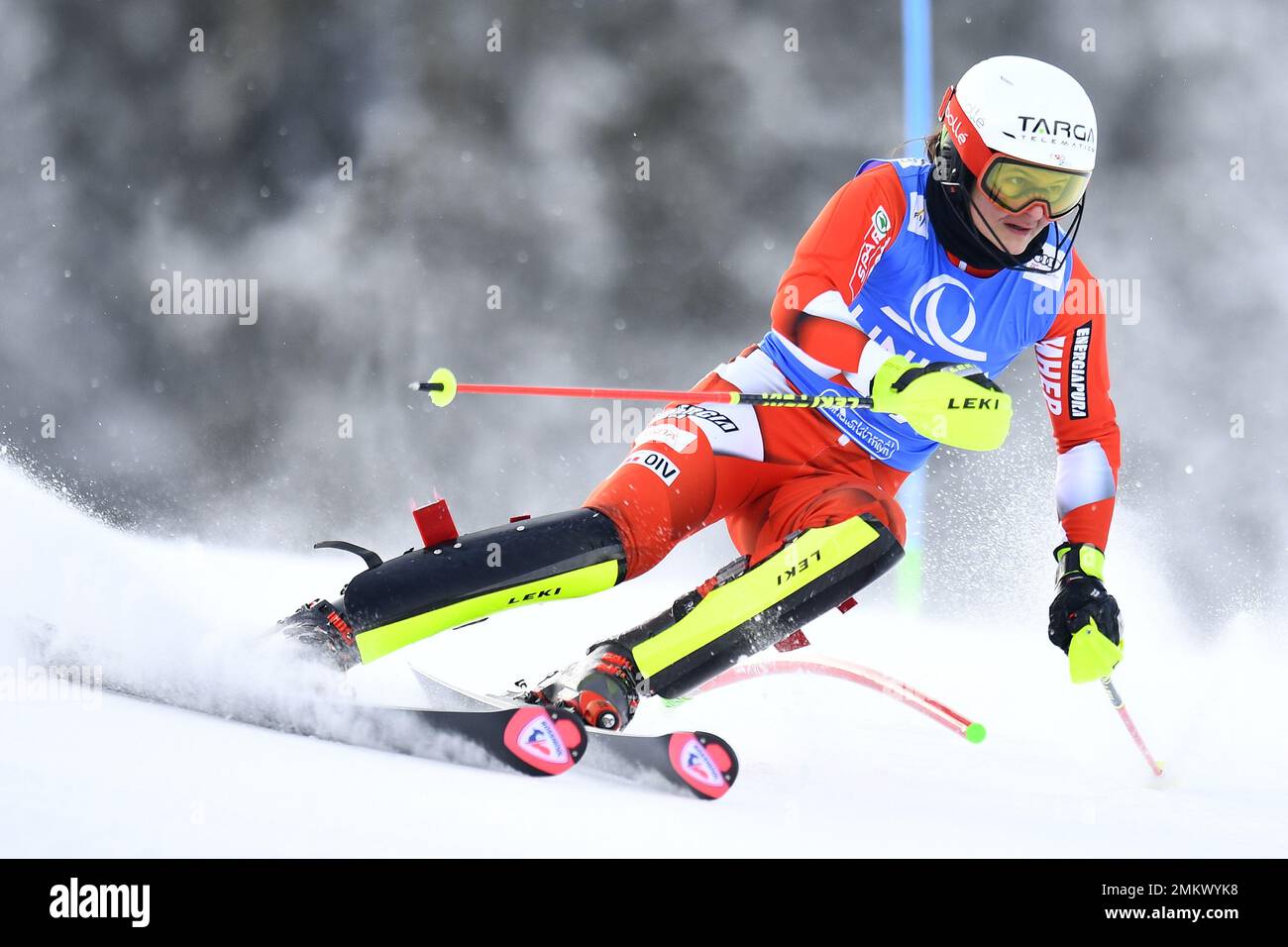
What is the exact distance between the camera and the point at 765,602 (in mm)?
2377

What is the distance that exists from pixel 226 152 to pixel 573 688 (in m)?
4.36

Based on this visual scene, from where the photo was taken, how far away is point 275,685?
7.19ft

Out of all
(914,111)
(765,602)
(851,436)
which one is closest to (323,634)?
(765,602)

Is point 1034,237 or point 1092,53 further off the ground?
point 1092,53

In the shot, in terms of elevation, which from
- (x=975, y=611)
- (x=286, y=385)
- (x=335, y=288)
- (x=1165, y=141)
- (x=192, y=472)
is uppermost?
(x=1165, y=141)

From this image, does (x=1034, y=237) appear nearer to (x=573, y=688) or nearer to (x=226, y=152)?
(x=573, y=688)

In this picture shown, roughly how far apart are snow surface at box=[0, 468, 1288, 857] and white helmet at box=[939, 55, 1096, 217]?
123cm

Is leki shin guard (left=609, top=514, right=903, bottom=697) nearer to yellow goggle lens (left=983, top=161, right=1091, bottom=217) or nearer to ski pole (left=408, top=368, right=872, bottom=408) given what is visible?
ski pole (left=408, top=368, right=872, bottom=408)

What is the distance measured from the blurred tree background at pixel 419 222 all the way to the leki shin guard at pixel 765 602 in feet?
10.0

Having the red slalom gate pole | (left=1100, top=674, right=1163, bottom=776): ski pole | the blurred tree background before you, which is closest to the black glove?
(left=1100, top=674, right=1163, bottom=776): ski pole

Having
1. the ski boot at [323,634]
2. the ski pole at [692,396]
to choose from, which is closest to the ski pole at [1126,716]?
the ski pole at [692,396]

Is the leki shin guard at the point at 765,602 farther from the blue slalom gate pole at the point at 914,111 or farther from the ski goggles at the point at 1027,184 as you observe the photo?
the blue slalom gate pole at the point at 914,111

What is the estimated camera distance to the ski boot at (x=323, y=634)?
227 centimetres

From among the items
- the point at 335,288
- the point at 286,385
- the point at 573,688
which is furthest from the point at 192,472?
the point at 573,688
